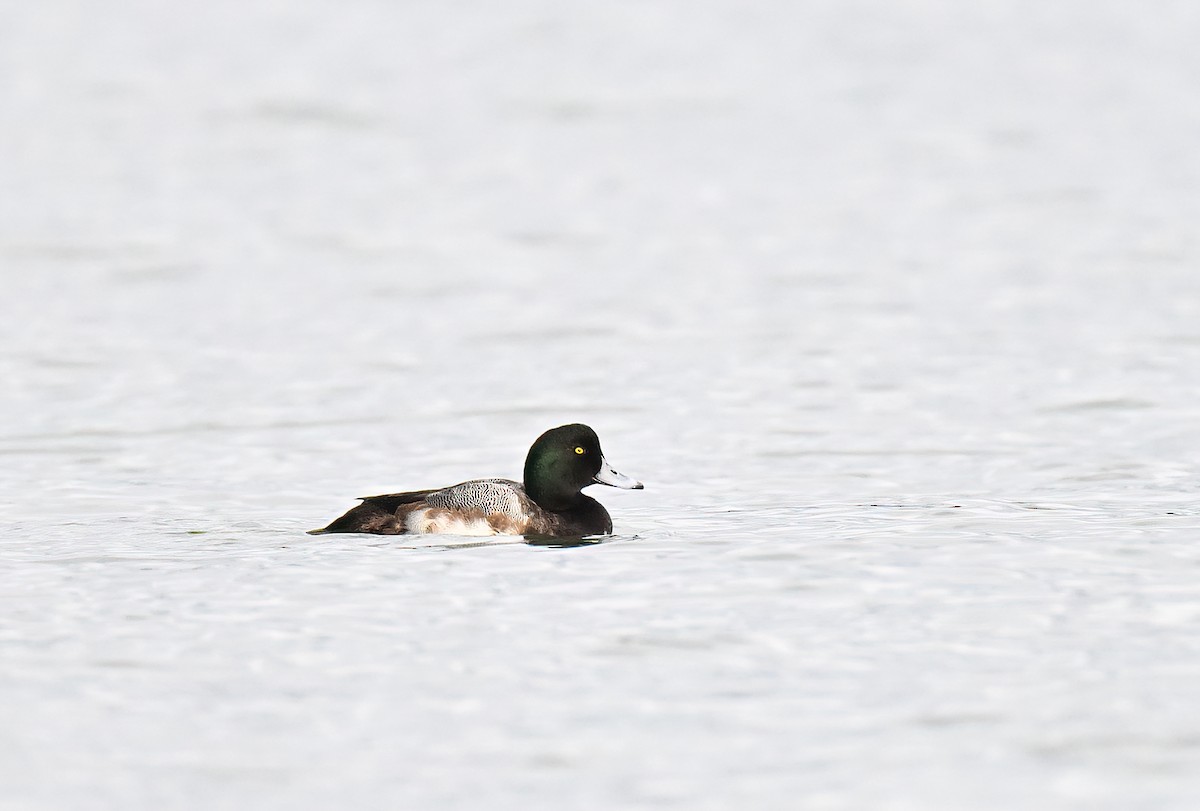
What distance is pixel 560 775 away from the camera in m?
7.03

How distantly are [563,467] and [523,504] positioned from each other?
35cm

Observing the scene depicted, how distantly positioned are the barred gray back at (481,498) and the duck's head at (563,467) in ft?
0.54

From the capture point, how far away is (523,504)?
1181cm

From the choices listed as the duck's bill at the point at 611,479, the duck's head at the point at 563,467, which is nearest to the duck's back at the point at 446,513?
the duck's head at the point at 563,467

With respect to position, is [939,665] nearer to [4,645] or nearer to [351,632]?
[351,632]

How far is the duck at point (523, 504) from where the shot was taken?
37.7 ft

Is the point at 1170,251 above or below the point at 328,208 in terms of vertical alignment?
below

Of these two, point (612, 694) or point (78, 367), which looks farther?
point (78, 367)

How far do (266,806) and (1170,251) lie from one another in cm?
2171

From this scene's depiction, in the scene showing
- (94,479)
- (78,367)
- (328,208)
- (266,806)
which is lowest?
(266,806)

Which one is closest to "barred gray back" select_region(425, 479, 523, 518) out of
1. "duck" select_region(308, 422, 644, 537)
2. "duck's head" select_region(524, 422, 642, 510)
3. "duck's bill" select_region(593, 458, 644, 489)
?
"duck" select_region(308, 422, 644, 537)

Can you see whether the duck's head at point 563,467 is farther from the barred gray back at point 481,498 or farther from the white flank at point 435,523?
the white flank at point 435,523

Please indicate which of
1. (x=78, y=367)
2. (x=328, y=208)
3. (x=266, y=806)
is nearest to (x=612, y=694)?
(x=266, y=806)

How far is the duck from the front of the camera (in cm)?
1148
